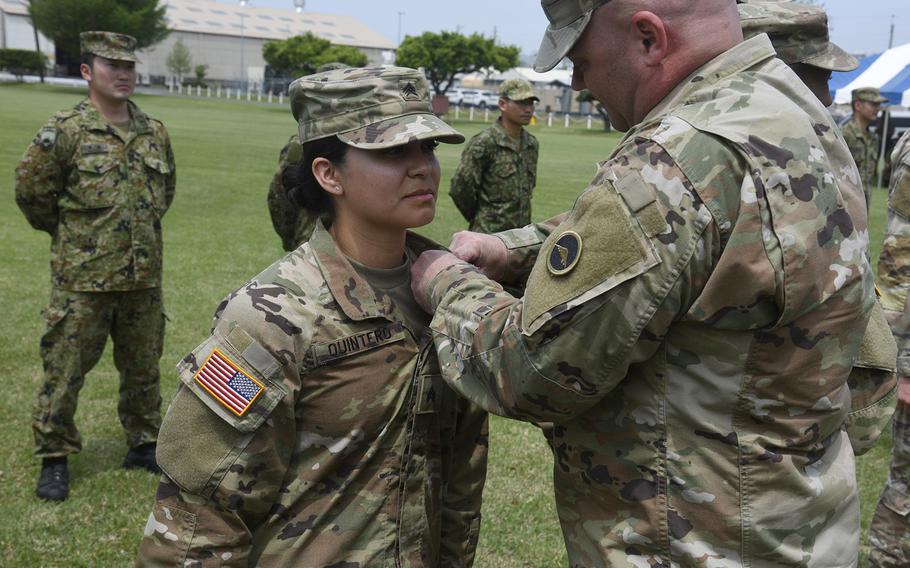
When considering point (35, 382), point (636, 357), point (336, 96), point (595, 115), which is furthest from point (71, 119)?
point (595, 115)

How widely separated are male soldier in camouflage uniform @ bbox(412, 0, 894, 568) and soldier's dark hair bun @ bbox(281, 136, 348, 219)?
0.51 m

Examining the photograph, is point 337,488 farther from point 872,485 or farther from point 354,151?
point 872,485

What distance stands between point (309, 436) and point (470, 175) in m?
7.29

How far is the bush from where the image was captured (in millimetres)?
65375

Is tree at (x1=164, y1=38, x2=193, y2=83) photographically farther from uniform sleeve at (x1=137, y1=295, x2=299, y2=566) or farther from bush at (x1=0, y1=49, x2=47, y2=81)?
uniform sleeve at (x1=137, y1=295, x2=299, y2=566)

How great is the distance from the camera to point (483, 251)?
263 centimetres

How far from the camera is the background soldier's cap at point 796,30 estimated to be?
307 centimetres

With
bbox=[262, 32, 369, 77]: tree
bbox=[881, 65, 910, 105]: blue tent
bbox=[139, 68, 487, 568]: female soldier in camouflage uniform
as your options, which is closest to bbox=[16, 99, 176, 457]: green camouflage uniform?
bbox=[139, 68, 487, 568]: female soldier in camouflage uniform

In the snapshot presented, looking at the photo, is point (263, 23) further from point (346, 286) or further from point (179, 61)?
point (346, 286)

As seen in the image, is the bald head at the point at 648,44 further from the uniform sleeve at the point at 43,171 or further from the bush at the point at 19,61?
the bush at the point at 19,61

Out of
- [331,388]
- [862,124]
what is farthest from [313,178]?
[862,124]

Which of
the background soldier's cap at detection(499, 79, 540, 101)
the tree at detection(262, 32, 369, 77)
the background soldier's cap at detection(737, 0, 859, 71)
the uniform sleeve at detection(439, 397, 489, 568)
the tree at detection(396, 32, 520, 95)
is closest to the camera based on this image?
the uniform sleeve at detection(439, 397, 489, 568)

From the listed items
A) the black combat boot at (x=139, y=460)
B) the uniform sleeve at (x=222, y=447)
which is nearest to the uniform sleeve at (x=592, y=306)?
the uniform sleeve at (x=222, y=447)

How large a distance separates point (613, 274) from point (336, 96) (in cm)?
98
